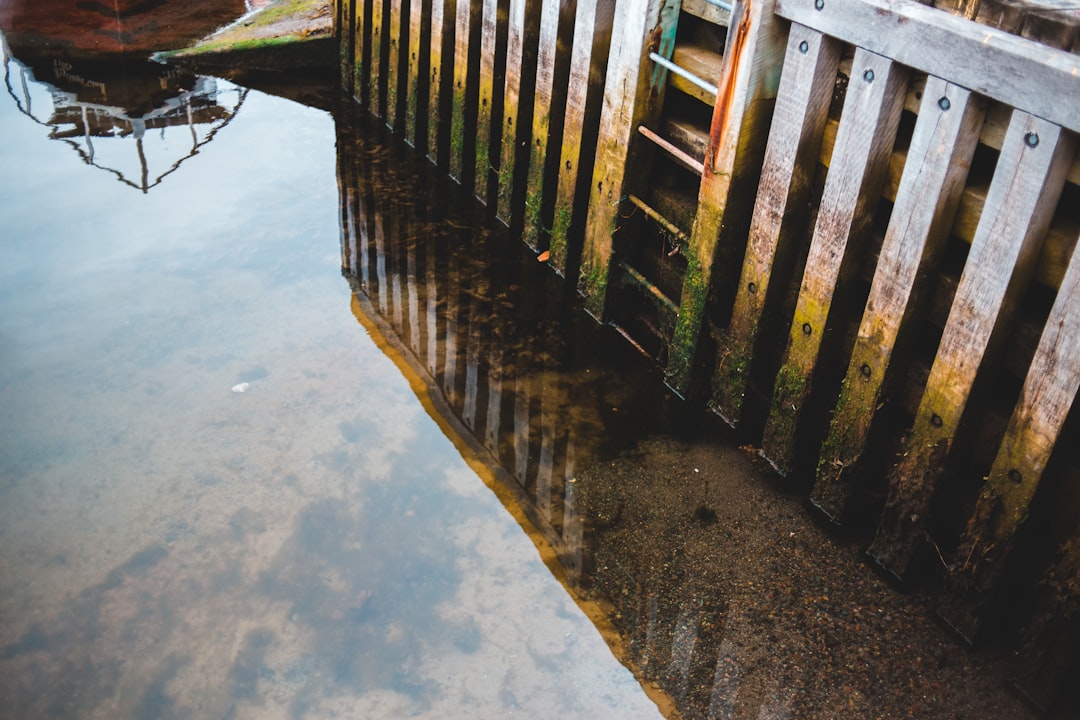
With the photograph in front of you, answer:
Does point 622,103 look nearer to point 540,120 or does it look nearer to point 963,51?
point 540,120

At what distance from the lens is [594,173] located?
276 inches

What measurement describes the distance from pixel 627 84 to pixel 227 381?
3.35 meters

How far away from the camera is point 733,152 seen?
5.73 meters

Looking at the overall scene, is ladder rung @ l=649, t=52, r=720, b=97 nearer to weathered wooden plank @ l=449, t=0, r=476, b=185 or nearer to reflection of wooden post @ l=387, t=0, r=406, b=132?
weathered wooden plank @ l=449, t=0, r=476, b=185

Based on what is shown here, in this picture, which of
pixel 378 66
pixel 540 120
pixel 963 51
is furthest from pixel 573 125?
pixel 378 66

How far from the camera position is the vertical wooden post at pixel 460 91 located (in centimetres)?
824

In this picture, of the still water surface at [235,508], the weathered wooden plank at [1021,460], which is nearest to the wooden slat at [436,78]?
the still water surface at [235,508]

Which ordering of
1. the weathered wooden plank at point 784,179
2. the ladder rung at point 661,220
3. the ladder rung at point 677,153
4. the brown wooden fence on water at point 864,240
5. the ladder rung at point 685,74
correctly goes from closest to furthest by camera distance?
the brown wooden fence on water at point 864,240, the weathered wooden plank at point 784,179, the ladder rung at point 685,74, the ladder rung at point 677,153, the ladder rung at point 661,220

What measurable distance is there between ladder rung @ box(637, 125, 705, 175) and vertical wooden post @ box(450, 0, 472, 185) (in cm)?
246

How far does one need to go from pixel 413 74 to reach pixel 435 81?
0.53m

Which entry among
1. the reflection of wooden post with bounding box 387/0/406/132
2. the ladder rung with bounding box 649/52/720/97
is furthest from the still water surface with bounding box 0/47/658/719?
the ladder rung with bounding box 649/52/720/97

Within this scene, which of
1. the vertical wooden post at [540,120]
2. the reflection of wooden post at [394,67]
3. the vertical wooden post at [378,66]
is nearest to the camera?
the vertical wooden post at [540,120]

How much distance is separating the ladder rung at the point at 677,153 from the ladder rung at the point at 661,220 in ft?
1.23

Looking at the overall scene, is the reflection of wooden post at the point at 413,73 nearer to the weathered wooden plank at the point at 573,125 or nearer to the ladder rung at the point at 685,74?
the weathered wooden plank at the point at 573,125
